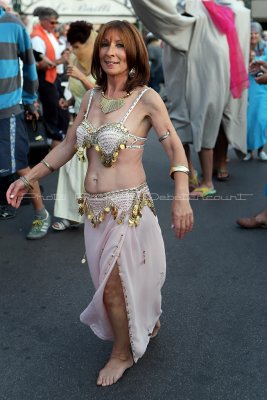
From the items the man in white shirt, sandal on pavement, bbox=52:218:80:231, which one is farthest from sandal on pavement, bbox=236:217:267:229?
the man in white shirt

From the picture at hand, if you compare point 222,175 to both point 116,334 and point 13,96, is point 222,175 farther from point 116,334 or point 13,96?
point 116,334

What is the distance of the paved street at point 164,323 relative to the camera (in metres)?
2.55

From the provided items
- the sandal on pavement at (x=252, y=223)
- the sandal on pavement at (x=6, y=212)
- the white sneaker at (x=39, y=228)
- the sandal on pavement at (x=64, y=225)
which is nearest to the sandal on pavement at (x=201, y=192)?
the sandal on pavement at (x=252, y=223)

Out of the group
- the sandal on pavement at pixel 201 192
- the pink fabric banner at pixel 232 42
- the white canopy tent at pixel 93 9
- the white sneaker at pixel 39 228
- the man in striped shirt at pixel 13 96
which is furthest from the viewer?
the white canopy tent at pixel 93 9

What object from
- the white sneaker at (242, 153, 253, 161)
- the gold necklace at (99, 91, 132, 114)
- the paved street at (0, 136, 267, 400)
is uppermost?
the gold necklace at (99, 91, 132, 114)

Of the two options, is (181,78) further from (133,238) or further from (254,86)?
(133,238)

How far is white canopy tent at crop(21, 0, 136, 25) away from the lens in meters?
17.8

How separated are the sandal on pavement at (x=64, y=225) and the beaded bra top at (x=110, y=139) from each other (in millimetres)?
2273

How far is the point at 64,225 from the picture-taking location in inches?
186

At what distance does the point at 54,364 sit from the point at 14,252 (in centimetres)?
168

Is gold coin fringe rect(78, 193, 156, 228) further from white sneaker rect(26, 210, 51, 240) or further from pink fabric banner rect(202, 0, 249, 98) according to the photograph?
pink fabric banner rect(202, 0, 249, 98)

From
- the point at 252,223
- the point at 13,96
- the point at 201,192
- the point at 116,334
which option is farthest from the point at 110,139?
the point at 201,192

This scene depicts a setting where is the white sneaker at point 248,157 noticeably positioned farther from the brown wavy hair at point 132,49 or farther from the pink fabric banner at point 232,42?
the brown wavy hair at point 132,49

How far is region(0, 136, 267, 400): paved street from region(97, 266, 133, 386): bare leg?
0.16 ft
